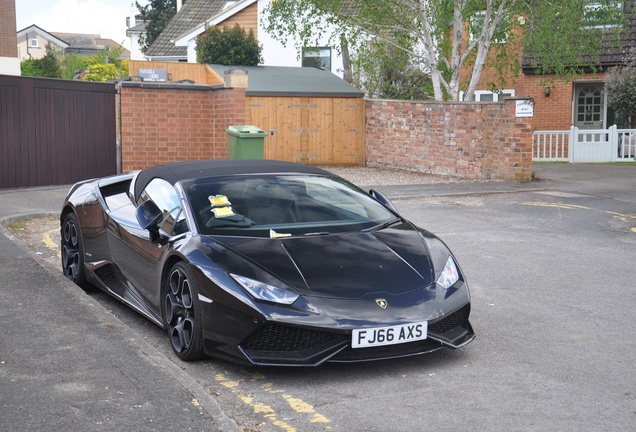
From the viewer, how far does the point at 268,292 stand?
18.5ft

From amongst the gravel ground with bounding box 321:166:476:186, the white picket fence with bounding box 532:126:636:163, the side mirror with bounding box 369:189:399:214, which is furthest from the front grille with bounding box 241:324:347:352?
the white picket fence with bounding box 532:126:636:163

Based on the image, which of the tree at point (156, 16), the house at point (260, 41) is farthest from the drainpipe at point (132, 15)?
the house at point (260, 41)

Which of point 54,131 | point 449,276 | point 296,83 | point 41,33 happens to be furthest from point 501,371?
point 41,33

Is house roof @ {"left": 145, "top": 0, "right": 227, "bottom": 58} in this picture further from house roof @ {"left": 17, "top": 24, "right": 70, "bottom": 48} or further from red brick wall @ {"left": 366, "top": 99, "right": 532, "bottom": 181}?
house roof @ {"left": 17, "top": 24, "right": 70, "bottom": 48}

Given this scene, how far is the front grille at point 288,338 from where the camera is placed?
557cm

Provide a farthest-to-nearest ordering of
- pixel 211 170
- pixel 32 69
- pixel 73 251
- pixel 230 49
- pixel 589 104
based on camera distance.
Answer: pixel 32 69 → pixel 230 49 → pixel 589 104 → pixel 73 251 → pixel 211 170

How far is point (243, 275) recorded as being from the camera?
5.75 m

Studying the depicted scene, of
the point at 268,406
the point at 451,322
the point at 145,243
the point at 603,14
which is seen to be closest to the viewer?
the point at 268,406

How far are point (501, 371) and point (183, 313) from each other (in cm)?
212

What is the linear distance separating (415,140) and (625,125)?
31.9 ft

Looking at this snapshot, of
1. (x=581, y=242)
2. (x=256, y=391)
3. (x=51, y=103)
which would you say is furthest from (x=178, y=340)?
(x=51, y=103)

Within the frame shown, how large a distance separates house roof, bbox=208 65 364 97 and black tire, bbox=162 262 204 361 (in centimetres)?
1800

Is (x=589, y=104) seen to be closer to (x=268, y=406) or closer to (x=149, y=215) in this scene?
(x=149, y=215)

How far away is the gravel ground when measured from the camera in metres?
20.4
